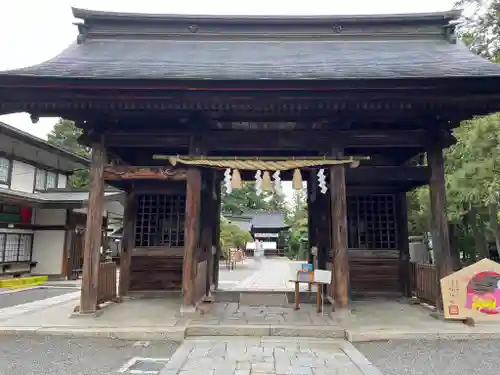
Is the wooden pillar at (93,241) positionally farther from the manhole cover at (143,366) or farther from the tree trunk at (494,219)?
the tree trunk at (494,219)

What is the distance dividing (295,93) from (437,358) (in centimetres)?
433

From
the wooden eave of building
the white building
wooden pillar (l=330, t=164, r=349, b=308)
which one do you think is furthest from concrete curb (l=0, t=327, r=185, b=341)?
the white building

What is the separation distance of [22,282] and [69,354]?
35.6 feet

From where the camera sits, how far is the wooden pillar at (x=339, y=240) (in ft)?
20.7

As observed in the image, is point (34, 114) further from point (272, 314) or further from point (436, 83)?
point (436, 83)

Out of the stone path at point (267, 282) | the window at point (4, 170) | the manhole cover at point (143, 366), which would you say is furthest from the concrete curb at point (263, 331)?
the window at point (4, 170)

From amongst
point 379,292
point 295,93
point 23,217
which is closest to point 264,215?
point 23,217

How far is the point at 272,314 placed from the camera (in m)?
6.76

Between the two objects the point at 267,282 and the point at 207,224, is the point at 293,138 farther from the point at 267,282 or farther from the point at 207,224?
the point at 267,282

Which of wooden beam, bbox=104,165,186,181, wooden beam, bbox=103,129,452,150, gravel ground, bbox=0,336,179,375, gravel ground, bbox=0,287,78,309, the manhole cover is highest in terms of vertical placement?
wooden beam, bbox=103,129,452,150

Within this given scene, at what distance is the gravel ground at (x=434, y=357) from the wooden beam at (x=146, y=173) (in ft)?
13.6

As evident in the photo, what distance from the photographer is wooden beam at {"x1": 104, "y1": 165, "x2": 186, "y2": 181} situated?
21.7 feet

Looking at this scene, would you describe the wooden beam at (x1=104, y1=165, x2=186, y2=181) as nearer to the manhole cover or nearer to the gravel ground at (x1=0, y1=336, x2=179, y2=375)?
the gravel ground at (x1=0, y1=336, x2=179, y2=375)

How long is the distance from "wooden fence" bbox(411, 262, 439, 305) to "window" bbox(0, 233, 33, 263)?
1432 cm
